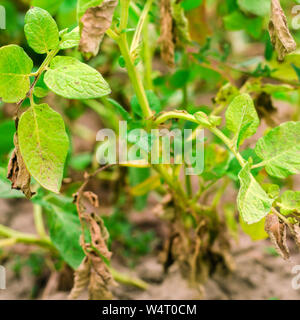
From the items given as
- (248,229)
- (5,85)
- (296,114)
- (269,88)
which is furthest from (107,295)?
(296,114)

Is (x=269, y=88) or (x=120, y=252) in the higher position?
(x=269, y=88)

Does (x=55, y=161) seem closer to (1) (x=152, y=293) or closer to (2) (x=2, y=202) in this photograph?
(1) (x=152, y=293)

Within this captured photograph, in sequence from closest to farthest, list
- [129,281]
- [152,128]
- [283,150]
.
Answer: [283,150]
[152,128]
[129,281]

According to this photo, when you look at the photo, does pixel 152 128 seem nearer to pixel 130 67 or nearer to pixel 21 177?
pixel 130 67

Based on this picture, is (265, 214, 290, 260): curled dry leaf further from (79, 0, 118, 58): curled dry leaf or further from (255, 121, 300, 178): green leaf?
A: (79, 0, 118, 58): curled dry leaf

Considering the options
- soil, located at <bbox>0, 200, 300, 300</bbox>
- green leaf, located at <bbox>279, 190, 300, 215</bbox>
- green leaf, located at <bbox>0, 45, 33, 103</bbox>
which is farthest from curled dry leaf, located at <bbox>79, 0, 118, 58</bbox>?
soil, located at <bbox>0, 200, 300, 300</bbox>

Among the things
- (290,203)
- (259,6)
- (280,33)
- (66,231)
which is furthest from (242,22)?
(66,231)
